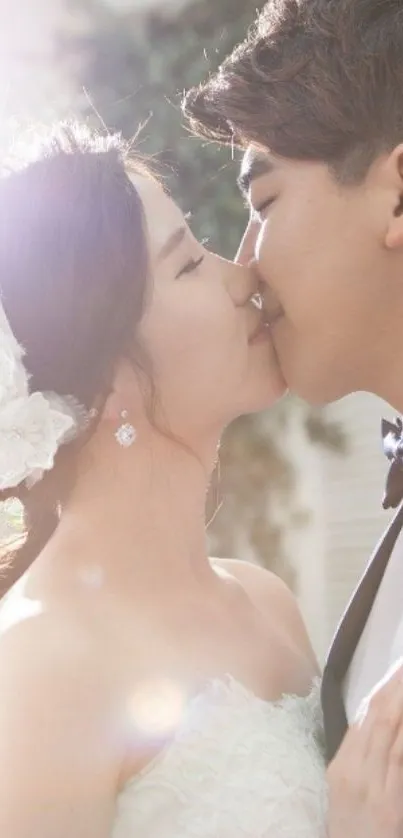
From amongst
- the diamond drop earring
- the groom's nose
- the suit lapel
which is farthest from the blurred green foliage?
the suit lapel

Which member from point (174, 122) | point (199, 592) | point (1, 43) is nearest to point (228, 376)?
point (199, 592)

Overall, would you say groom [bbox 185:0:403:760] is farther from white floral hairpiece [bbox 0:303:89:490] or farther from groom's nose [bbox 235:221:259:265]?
white floral hairpiece [bbox 0:303:89:490]

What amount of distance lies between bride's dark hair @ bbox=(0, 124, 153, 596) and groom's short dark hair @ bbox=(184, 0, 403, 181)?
0.78ft

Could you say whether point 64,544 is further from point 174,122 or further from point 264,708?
point 174,122

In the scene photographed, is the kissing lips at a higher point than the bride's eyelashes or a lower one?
lower

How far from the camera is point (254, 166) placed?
62.4 inches

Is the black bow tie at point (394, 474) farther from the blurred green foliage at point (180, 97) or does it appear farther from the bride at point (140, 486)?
the blurred green foliage at point (180, 97)

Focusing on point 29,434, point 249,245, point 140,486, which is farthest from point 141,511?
point 249,245

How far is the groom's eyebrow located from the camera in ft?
5.16

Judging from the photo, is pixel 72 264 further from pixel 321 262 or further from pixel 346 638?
pixel 346 638

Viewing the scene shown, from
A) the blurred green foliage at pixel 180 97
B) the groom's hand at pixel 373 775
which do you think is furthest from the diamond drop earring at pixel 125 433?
the blurred green foliage at pixel 180 97

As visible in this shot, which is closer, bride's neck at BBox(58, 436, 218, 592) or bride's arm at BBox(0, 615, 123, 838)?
bride's arm at BBox(0, 615, 123, 838)

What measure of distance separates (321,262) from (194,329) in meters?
0.22

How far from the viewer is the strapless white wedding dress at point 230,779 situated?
137 cm
